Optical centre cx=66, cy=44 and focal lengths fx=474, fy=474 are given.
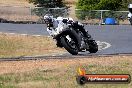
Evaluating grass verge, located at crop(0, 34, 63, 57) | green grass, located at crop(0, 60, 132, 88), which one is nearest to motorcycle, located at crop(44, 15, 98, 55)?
green grass, located at crop(0, 60, 132, 88)

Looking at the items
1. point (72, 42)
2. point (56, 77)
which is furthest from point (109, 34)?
point (72, 42)

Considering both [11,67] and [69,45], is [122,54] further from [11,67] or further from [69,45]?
[69,45]

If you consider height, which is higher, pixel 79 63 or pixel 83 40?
pixel 83 40

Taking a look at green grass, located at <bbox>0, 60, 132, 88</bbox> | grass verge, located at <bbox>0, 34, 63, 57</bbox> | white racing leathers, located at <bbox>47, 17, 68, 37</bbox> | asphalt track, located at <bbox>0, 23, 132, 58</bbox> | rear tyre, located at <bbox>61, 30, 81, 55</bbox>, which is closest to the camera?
white racing leathers, located at <bbox>47, 17, 68, 37</bbox>

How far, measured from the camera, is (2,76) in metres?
16.0

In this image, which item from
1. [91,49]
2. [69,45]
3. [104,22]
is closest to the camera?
[69,45]

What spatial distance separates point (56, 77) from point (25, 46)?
43.4ft

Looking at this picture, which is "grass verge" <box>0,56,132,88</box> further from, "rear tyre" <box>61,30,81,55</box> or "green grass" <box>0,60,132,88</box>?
"rear tyre" <box>61,30,81,55</box>

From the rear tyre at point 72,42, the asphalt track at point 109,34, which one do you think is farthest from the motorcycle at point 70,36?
the asphalt track at point 109,34

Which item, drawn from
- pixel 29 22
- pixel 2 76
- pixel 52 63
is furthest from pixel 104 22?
pixel 2 76

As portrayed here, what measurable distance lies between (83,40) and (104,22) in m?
31.9

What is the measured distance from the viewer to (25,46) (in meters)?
28.5

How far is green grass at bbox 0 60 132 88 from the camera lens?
13436mm

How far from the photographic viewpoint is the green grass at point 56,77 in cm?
1344
